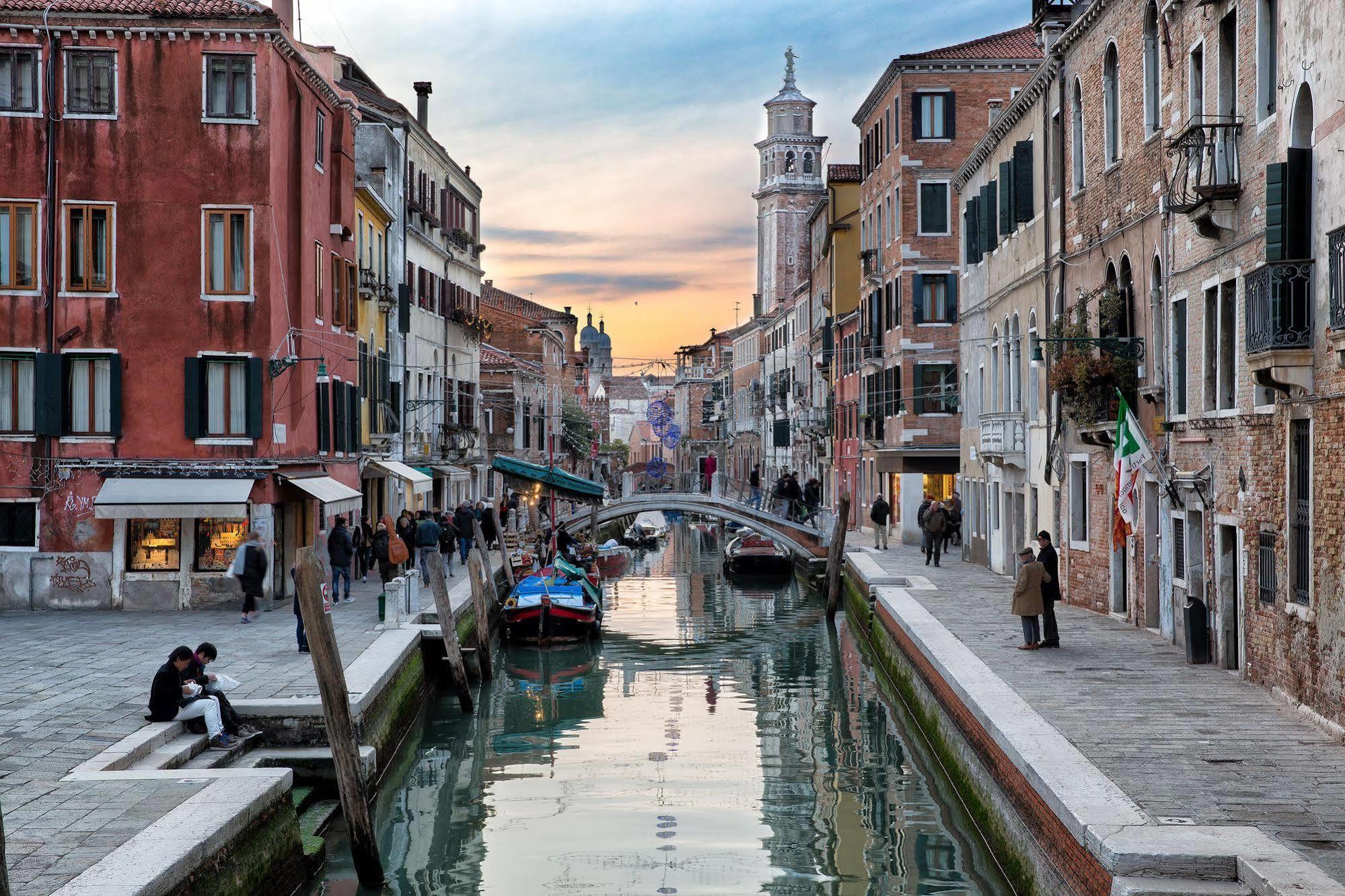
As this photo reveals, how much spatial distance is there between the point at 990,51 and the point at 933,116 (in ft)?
6.62

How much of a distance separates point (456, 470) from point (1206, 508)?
2643 cm

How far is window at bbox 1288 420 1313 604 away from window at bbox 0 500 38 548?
669 inches

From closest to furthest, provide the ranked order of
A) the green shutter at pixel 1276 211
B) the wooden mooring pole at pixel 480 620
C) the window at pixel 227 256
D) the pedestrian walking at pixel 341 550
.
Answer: the green shutter at pixel 1276 211 → the wooden mooring pole at pixel 480 620 → the window at pixel 227 256 → the pedestrian walking at pixel 341 550

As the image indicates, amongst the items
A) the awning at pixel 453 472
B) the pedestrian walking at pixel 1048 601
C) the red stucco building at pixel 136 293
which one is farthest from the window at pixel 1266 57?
the awning at pixel 453 472

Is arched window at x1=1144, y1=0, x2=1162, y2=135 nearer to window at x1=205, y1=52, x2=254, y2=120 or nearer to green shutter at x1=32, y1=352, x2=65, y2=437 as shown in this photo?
window at x1=205, y1=52, x2=254, y2=120

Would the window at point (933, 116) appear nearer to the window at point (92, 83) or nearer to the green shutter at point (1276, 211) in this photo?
the window at point (92, 83)

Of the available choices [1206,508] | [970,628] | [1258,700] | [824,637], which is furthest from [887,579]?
[1258,700]

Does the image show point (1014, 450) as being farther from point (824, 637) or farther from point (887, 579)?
point (824, 637)

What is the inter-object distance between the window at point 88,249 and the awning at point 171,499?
2911 mm

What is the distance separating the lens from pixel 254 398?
71.8ft

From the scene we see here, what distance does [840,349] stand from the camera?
156ft

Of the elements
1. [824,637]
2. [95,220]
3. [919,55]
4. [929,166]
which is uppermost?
[919,55]

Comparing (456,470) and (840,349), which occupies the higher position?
(840,349)

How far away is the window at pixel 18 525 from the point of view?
21719 millimetres
